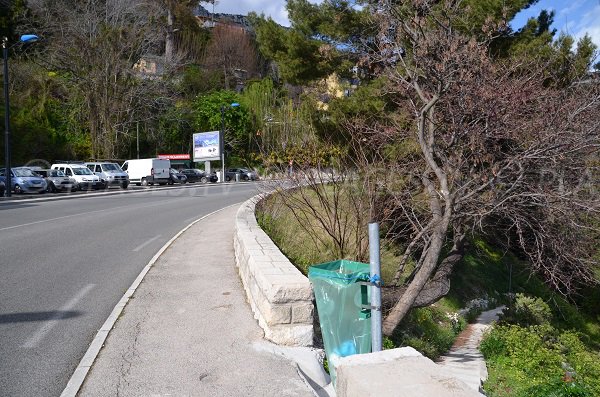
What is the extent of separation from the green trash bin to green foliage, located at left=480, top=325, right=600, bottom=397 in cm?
261

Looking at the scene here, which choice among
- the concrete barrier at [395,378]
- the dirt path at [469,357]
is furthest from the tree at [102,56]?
the concrete barrier at [395,378]

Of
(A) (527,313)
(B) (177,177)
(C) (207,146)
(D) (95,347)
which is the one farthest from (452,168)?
(C) (207,146)

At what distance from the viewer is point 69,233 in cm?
1497

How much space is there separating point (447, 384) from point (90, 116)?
5123 cm

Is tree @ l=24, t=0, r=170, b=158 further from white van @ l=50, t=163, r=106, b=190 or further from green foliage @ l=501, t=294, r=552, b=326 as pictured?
green foliage @ l=501, t=294, r=552, b=326

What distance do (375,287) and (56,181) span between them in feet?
121

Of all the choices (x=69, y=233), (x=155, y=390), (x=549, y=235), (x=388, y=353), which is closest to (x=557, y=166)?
(x=549, y=235)

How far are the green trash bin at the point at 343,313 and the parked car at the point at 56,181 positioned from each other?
35.5 meters

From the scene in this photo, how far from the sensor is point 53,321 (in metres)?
6.94

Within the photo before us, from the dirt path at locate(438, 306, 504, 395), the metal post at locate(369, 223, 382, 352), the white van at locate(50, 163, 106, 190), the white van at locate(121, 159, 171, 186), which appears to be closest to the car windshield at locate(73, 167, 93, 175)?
the white van at locate(50, 163, 106, 190)

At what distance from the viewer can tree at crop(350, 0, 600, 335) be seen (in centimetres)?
809

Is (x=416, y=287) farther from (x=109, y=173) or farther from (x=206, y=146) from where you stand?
(x=206, y=146)

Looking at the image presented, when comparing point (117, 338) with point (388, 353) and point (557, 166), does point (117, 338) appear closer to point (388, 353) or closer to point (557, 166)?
point (388, 353)

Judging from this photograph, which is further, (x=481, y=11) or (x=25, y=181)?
(x=25, y=181)
